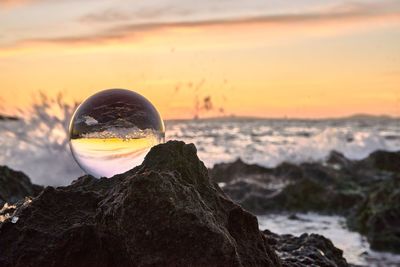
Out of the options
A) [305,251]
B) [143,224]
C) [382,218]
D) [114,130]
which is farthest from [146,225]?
[382,218]

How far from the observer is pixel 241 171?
16438 mm

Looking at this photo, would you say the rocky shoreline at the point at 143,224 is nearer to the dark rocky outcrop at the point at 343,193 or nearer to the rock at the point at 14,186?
the rock at the point at 14,186

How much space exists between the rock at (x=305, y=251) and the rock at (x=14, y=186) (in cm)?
246

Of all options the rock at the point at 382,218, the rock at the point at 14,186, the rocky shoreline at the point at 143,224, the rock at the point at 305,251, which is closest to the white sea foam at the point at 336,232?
the rock at the point at 382,218

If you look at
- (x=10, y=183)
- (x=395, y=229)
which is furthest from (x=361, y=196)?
(x=10, y=183)

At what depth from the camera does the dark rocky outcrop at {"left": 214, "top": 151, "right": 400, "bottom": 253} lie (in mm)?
9570

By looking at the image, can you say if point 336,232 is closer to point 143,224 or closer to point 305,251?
point 305,251

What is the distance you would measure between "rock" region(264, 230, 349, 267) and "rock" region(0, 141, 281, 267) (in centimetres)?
79

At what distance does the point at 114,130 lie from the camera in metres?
5.12

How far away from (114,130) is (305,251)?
1.89m

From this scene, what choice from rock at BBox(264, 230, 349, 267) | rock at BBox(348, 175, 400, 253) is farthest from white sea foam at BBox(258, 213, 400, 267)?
rock at BBox(264, 230, 349, 267)

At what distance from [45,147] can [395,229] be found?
7.12 meters

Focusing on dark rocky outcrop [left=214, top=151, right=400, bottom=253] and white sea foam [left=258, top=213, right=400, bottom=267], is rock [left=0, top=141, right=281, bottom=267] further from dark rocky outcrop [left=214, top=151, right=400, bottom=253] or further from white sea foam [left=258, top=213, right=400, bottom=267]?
dark rocky outcrop [left=214, top=151, right=400, bottom=253]

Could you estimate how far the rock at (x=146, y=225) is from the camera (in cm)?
341
